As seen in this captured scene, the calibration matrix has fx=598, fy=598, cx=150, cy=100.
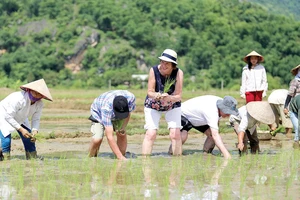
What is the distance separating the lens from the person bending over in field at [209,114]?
7.57m

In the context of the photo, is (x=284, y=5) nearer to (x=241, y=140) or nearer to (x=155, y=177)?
(x=241, y=140)

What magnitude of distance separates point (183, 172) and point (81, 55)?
62.4 m

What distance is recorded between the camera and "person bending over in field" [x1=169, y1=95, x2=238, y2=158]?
7569 mm

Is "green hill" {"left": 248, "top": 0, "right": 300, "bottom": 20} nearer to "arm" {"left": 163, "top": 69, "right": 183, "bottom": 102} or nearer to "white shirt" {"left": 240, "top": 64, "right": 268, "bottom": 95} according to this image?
"white shirt" {"left": 240, "top": 64, "right": 268, "bottom": 95}

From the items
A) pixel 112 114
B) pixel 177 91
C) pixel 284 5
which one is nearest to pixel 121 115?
pixel 112 114

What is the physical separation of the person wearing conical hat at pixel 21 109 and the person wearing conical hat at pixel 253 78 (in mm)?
3885

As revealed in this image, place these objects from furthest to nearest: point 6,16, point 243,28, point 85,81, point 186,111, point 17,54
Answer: point 6,16 → point 243,28 → point 17,54 → point 85,81 → point 186,111

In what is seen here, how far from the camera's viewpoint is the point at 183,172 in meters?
6.45

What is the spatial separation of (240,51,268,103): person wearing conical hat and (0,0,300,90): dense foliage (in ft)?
146

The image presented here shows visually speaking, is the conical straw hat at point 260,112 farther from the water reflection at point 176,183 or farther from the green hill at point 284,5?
the green hill at point 284,5

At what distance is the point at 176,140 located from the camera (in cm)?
790

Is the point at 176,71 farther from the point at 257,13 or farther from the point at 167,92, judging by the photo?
the point at 257,13

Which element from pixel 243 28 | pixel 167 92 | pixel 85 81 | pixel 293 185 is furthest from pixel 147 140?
pixel 243 28

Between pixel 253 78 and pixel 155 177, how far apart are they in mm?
4188
